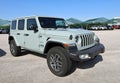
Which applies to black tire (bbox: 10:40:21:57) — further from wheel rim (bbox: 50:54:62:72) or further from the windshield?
wheel rim (bbox: 50:54:62:72)

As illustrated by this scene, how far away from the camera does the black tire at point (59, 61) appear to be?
4887 millimetres

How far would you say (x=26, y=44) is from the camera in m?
7.03

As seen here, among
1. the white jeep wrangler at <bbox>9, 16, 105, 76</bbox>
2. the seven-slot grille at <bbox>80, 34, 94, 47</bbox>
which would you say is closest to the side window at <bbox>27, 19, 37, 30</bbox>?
the white jeep wrangler at <bbox>9, 16, 105, 76</bbox>

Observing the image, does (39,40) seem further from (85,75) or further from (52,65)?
(85,75)

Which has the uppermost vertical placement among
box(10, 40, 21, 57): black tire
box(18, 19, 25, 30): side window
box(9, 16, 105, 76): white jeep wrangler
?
box(18, 19, 25, 30): side window

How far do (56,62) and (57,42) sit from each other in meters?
0.71

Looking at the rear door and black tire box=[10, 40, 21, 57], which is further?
black tire box=[10, 40, 21, 57]

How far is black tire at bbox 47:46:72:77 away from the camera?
192 inches

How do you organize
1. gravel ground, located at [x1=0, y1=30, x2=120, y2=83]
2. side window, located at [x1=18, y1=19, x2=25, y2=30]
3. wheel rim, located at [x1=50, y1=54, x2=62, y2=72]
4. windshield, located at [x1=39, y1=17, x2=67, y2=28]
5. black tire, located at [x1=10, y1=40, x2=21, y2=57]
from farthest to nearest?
1. black tire, located at [x1=10, y1=40, x2=21, y2=57]
2. side window, located at [x1=18, y1=19, x2=25, y2=30]
3. windshield, located at [x1=39, y1=17, x2=67, y2=28]
4. wheel rim, located at [x1=50, y1=54, x2=62, y2=72]
5. gravel ground, located at [x1=0, y1=30, x2=120, y2=83]

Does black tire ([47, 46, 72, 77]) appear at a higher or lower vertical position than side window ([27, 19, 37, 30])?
lower

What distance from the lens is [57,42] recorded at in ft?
16.7

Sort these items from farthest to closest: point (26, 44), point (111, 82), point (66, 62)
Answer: point (26, 44), point (66, 62), point (111, 82)

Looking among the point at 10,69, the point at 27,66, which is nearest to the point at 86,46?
the point at 27,66

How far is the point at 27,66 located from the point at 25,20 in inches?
82.3
